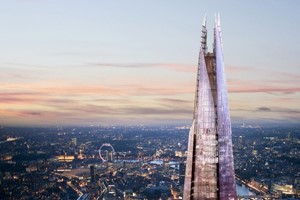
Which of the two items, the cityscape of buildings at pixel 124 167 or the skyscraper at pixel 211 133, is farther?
the cityscape of buildings at pixel 124 167

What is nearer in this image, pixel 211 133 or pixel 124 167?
pixel 211 133

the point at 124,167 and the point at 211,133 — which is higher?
the point at 211,133

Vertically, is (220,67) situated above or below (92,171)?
above

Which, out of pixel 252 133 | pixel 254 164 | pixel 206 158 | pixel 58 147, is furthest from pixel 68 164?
pixel 206 158

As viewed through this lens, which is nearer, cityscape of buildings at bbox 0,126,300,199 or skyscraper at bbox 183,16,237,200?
skyscraper at bbox 183,16,237,200

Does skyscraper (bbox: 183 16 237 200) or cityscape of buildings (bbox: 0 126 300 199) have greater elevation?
skyscraper (bbox: 183 16 237 200)

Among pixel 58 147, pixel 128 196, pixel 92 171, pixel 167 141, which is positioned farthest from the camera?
pixel 167 141

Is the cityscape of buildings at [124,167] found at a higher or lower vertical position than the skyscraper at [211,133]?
lower

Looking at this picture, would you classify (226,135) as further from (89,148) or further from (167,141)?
(167,141)
